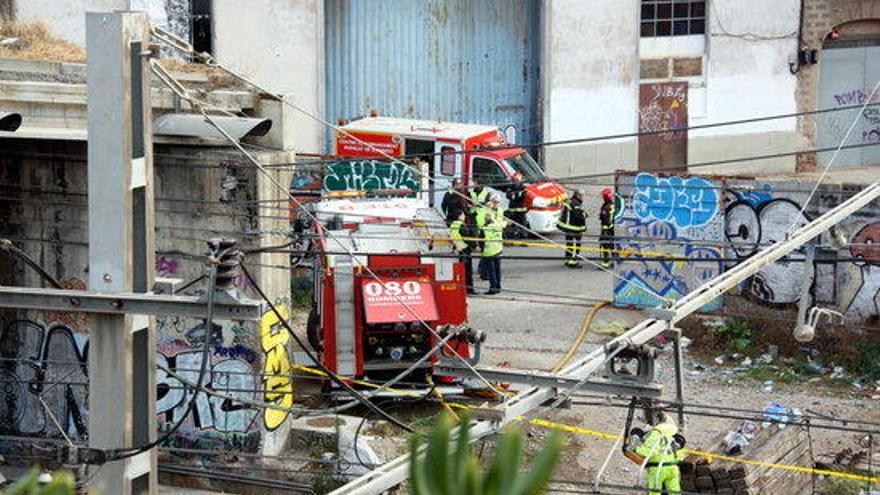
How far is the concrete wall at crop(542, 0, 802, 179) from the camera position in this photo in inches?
1366

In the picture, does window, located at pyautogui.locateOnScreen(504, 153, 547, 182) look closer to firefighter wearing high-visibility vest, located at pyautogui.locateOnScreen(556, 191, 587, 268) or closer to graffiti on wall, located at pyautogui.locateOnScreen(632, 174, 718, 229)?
firefighter wearing high-visibility vest, located at pyautogui.locateOnScreen(556, 191, 587, 268)

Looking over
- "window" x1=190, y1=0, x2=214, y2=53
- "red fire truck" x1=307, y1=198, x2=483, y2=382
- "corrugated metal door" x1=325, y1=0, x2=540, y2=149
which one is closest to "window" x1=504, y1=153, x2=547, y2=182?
"corrugated metal door" x1=325, y1=0, x2=540, y2=149

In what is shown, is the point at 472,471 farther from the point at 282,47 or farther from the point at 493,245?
the point at 282,47

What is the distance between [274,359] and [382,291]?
180 cm

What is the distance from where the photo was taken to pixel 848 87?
120ft

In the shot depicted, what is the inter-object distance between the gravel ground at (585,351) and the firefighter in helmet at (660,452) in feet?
11.3

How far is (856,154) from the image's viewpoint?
36594mm

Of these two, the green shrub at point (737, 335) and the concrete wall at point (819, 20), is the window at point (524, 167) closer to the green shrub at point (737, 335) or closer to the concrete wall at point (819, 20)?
the green shrub at point (737, 335)

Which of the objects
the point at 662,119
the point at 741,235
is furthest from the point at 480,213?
the point at 662,119

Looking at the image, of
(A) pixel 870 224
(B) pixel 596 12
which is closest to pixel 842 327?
(A) pixel 870 224

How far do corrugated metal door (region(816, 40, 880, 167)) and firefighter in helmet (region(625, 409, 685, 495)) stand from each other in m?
25.2

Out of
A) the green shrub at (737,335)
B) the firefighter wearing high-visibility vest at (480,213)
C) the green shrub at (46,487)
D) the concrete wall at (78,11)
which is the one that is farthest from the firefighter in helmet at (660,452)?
the concrete wall at (78,11)

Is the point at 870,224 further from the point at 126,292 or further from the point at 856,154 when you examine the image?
the point at 856,154

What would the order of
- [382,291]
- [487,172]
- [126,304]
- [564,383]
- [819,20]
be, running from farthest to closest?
1. [819,20]
2. [487,172]
3. [382,291]
4. [564,383]
5. [126,304]
